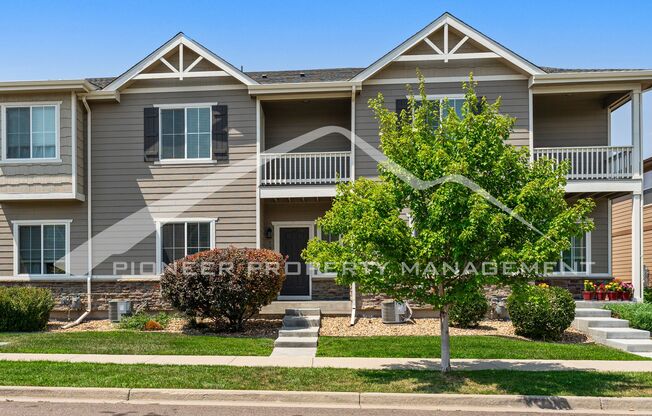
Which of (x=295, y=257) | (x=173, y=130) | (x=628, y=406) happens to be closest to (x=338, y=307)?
(x=295, y=257)

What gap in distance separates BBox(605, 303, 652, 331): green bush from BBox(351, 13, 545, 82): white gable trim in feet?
20.4

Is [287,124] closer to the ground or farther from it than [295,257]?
farther from it

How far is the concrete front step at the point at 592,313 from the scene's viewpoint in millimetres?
14750

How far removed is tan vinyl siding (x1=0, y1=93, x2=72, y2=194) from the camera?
55.1 feet

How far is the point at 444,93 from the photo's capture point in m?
17.1

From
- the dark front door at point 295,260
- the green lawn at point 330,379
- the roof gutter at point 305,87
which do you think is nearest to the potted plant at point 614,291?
the green lawn at point 330,379

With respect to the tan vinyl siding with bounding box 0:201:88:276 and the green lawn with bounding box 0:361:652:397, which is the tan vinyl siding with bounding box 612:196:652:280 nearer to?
the green lawn with bounding box 0:361:652:397

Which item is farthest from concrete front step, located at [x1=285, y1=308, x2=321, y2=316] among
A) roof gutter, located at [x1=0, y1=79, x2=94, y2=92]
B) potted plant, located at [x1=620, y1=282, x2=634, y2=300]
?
roof gutter, located at [x1=0, y1=79, x2=94, y2=92]

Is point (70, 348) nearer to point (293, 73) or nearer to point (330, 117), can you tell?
point (330, 117)

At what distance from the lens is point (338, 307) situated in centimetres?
1652

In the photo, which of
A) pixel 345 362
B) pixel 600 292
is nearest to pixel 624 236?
pixel 600 292

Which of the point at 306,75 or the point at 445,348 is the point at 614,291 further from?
the point at 306,75

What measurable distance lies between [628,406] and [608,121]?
38.1 ft

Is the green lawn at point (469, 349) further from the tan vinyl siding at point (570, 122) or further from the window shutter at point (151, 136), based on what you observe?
the window shutter at point (151, 136)
